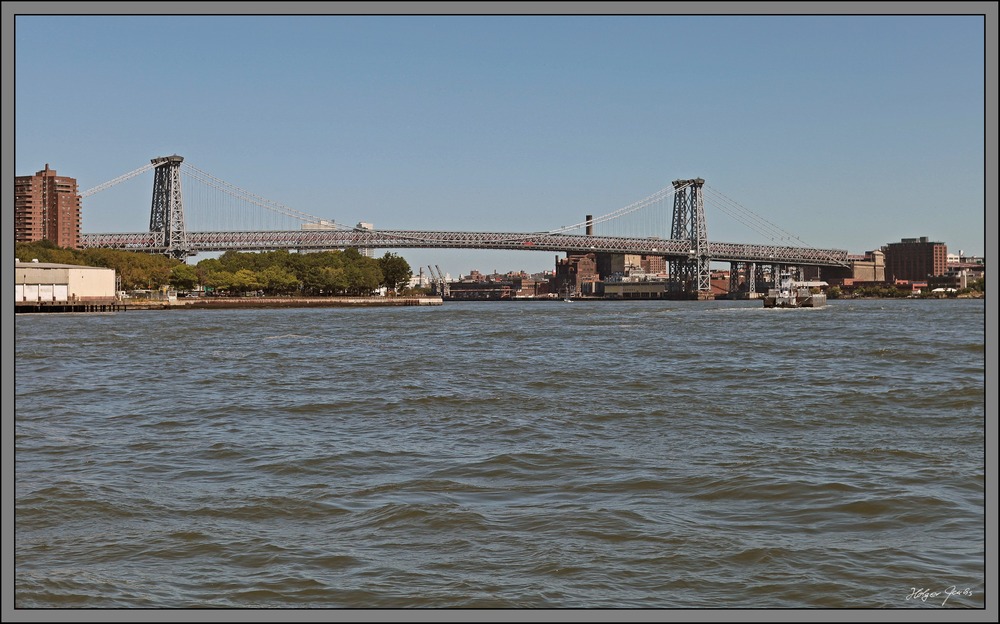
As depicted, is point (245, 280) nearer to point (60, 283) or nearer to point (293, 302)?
point (293, 302)

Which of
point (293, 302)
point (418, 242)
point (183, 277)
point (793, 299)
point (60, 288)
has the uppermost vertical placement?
point (418, 242)

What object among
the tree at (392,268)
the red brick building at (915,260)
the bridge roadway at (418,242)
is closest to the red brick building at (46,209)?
the bridge roadway at (418,242)

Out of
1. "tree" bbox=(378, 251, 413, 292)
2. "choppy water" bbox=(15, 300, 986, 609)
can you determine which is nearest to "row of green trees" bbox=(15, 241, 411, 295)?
"tree" bbox=(378, 251, 413, 292)

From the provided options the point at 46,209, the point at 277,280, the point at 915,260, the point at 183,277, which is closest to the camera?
the point at 183,277

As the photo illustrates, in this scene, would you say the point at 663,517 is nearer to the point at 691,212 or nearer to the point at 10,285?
the point at 10,285

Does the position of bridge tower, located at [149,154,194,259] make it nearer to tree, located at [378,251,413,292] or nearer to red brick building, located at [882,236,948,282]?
tree, located at [378,251,413,292]

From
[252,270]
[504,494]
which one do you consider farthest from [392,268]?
[504,494]

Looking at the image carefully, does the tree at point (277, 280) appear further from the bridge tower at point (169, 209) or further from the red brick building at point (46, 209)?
the red brick building at point (46, 209)
